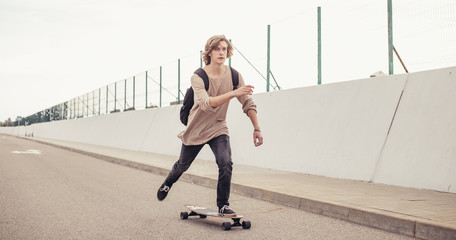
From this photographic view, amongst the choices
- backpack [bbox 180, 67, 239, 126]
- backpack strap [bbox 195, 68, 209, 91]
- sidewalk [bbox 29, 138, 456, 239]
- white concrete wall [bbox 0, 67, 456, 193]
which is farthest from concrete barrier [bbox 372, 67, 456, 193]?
backpack strap [bbox 195, 68, 209, 91]

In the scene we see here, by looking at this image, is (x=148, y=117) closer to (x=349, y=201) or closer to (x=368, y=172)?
(x=368, y=172)

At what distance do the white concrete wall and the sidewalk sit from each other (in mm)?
361

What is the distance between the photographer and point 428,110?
6.91 metres

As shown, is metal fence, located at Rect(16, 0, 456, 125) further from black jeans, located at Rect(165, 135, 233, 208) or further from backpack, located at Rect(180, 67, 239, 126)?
black jeans, located at Rect(165, 135, 233, 208)

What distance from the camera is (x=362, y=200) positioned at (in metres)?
5.45

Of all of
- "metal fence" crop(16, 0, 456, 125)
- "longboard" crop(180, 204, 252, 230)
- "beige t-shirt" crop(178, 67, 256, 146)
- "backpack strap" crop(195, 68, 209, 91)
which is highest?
"metal fence" crop(16, 0, 456, 125)

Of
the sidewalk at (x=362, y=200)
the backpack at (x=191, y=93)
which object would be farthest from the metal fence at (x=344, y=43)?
the backpack at (x=191, y=93)

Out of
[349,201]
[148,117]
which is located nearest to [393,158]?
[349,201]

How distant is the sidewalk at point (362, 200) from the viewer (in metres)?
4.20

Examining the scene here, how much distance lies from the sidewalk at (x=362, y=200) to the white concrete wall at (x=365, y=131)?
361 millimetres

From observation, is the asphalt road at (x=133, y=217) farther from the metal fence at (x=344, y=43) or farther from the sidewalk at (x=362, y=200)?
the metal fence at (x=344, y=43)

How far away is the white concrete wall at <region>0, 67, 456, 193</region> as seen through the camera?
6.64m

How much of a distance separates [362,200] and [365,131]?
8.85ft

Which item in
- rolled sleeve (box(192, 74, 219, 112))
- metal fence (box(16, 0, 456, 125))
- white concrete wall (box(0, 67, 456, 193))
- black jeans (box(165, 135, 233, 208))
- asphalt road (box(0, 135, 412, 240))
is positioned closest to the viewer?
rolled sleeve (box(192, 74, 219, 112))
